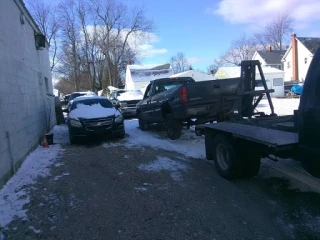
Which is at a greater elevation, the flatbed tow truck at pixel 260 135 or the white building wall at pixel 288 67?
the white building wall at pixel 288 67

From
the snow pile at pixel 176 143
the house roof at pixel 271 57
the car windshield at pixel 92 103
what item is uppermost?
the house roof at pixel 271 57

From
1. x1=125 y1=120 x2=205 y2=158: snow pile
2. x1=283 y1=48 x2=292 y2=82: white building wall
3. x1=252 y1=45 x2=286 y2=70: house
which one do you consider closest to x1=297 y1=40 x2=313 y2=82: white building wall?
x1=283 y1=48 x2=292 y2=82: white building wall

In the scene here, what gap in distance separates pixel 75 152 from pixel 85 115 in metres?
1.80

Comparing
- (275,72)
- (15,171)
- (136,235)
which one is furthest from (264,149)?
(275,72)

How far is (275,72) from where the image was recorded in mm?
35500

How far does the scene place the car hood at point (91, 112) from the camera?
10.5 meters

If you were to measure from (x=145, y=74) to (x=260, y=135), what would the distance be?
144 ft

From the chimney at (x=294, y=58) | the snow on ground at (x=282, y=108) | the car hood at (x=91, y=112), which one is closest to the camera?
the car hood at (x=91, y=112)

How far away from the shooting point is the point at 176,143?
31.3ft

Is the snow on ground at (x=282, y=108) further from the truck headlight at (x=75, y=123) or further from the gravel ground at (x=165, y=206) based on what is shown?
the gravel ground at (x=165, y=206)

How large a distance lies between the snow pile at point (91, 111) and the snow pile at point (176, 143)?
1.20 metres

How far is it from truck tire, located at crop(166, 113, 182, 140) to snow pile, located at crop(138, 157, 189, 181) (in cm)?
244

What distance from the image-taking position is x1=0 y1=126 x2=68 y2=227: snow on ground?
457 centimetres

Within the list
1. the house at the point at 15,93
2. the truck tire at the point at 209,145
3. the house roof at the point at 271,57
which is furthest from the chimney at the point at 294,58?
the truck tire at the point at 209,145
